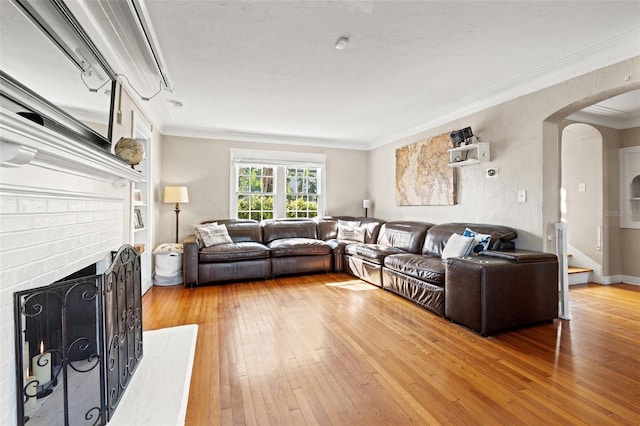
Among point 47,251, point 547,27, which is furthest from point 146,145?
point 547,27

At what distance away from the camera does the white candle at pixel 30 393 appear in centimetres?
122

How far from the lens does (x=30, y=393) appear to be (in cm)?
127

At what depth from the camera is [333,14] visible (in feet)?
6.88

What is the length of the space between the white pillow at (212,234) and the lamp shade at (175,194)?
1.61 feet

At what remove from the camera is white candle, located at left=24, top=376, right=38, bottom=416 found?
4.01ft

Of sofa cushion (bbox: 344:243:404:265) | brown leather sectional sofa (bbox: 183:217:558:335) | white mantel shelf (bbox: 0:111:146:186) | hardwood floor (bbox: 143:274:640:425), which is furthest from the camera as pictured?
sofa cushion (bbox: 344:243:404:265)

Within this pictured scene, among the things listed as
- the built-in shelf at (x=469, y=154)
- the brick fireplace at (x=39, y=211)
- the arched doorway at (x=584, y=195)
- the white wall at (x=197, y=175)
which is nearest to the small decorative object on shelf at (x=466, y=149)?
the built-in shelf at (x=469, y=154)

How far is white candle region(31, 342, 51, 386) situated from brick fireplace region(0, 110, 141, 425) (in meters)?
0.18

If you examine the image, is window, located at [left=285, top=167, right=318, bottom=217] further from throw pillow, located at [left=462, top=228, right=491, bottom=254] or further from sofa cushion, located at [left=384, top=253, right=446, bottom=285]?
throw pillow, located at [left=462, top=228, right=491, bottom=254]

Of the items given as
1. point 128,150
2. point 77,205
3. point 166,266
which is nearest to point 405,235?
point 166,266

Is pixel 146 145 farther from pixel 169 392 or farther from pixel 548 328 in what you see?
pixel 548 328

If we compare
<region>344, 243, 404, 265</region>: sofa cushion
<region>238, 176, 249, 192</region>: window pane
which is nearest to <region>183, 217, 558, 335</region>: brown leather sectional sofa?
<region>344, 243, 404, 265</region>: sofa cushion

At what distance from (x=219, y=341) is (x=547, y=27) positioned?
11.5 ft

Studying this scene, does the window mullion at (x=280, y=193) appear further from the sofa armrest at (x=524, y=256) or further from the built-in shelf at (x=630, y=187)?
the built-in shelf at (x=630, y=187)
